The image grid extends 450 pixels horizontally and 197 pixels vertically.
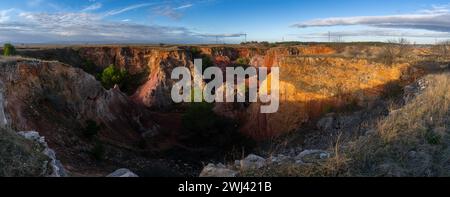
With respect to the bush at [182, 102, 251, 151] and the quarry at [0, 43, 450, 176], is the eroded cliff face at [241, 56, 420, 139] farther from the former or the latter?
the bush at [182, 102, 251, 151]

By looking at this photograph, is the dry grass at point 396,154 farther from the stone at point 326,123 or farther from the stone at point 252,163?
the stone at point 326,123

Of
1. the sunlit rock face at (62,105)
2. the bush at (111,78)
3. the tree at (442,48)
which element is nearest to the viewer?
the sunlit rock face at (62,105)

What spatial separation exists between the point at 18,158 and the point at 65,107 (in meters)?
14.2

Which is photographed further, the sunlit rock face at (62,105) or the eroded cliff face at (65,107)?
the sunlit rock face at (62,105)

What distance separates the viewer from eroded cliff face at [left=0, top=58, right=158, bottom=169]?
614 inches

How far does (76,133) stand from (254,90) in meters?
10.4

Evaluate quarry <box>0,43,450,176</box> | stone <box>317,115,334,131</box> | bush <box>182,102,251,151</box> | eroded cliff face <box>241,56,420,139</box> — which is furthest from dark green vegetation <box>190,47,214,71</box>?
stone <box>317,115,334,131</box>

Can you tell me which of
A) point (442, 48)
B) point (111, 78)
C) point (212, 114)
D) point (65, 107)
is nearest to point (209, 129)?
point (212, 114)

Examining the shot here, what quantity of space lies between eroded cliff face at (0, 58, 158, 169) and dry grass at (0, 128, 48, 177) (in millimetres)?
6940

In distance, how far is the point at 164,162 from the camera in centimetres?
1855

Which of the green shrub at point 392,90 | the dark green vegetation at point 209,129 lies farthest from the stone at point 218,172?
the dark green vegetation at point 209,129

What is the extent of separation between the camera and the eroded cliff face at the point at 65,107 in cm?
1559

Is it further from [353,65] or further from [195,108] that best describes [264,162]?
[195,108]

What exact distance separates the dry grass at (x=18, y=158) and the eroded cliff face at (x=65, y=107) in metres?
6.94
